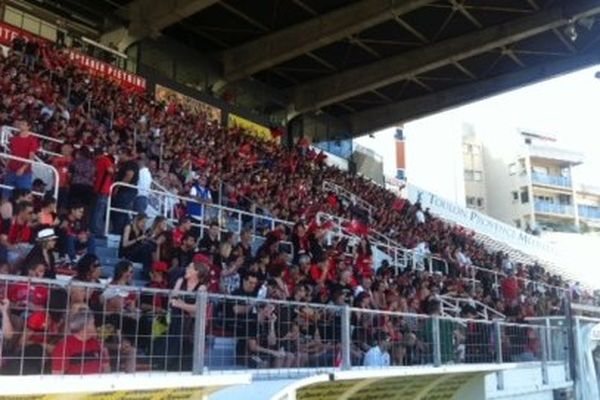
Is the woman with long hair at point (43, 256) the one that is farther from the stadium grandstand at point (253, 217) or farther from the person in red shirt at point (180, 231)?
the person in red shirt at point (180, 231)

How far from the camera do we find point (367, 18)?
66.4 feet

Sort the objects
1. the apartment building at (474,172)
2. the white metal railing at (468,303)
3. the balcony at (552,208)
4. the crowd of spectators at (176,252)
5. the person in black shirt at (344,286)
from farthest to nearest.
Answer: the apartment building at (474,172) → the balcony at (552,208) → the white metal railing at (468,303) → the person in black shirt at (344,286) → the crowd of spectators at (176,252)

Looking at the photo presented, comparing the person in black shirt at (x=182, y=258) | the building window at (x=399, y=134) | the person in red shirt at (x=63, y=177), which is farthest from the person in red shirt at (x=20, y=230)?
the building window at (x=399, y=134)

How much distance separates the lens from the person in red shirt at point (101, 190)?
9484 millimetres

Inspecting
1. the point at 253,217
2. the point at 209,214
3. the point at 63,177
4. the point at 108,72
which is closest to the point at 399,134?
the point at 108,72

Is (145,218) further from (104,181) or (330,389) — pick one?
(330,389)

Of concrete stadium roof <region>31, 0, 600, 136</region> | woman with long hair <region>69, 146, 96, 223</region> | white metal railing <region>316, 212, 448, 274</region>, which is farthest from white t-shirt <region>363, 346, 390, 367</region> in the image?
concrete stadium roof <region>31, 0, 600, 136</region>

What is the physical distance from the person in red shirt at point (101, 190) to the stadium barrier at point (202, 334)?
2440mm

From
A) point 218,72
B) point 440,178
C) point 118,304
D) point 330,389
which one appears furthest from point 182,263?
point 440,178

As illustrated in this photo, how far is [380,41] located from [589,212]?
156 ft

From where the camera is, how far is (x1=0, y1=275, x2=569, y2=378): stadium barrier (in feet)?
16.1

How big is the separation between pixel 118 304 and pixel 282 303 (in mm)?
2195

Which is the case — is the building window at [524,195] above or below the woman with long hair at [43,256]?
above

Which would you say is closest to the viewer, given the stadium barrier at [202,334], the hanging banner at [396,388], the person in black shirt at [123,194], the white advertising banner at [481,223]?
the stadium barrier at [202,334]
